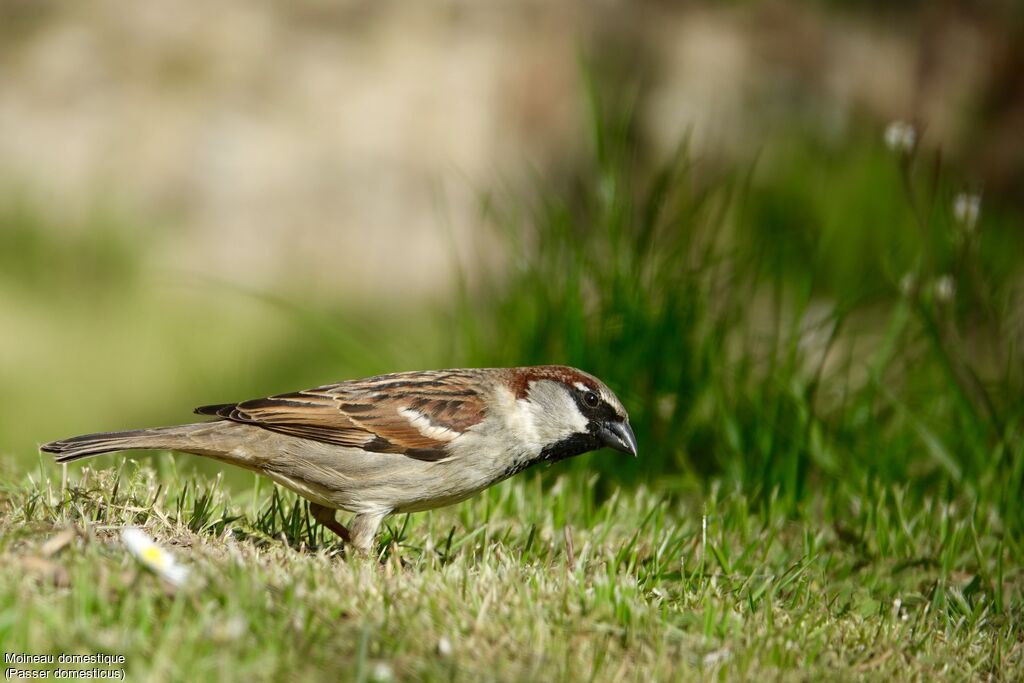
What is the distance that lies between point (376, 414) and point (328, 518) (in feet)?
1.51

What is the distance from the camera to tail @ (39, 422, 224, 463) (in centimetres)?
397

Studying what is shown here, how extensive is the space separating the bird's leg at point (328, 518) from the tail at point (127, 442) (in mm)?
513

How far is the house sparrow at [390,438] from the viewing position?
414cm

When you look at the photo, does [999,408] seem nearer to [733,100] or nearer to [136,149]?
[733,100]

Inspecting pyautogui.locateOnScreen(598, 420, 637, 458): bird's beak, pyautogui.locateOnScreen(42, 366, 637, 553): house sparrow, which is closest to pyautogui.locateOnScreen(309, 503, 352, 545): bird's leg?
pyautogui.locateOnScreen(42, 366, 637, 553): house sparrow

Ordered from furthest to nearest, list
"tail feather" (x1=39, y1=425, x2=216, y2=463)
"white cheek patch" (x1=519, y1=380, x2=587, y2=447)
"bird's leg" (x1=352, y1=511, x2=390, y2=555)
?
1. "white cheek patch" (x1=519, y1=380, x2=587, y2=447)
2. "bird's leg" (x1=352, y1=511, x2=390, y2=555)
3. "tail feather" (x1=39, y1=425, x2=216, y2=463)

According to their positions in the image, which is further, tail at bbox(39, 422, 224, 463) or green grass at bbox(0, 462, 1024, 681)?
tail at bbox(39, 422, 224, 463)

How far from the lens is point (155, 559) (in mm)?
3051

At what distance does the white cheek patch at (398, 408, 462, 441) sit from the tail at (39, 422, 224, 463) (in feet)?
2.40

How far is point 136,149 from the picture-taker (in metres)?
9.24

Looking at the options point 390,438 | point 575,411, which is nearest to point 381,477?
point 390,438

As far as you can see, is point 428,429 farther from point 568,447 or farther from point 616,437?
point 616,437

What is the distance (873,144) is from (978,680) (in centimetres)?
637

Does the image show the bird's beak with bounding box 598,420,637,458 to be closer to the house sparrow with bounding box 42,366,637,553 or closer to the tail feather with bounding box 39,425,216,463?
the house sparrow with bounding box 42,366,637,553
